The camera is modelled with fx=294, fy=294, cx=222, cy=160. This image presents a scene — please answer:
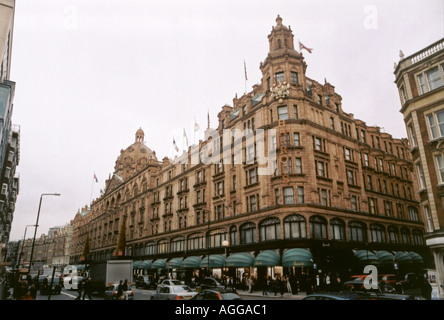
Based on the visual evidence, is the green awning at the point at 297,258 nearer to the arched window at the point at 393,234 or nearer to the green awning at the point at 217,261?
the green awning at the point at 217,261

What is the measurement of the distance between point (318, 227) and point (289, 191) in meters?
5.49

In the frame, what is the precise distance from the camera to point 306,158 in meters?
37.2

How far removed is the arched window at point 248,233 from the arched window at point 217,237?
3875mm

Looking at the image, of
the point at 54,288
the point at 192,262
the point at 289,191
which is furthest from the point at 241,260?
the point at 54,288

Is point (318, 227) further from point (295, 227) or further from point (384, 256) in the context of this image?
point (384, 256)

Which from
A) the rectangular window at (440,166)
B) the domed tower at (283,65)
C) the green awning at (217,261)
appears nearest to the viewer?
the rectangular window at (440,166)

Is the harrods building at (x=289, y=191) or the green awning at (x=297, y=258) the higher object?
the harrods building at (x=289, y=191)

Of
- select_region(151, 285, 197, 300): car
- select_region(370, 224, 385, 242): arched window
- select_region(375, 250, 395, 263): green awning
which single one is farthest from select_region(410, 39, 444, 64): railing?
select_region(151, 285, 197, 300): car

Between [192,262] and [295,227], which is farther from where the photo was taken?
[192,262]

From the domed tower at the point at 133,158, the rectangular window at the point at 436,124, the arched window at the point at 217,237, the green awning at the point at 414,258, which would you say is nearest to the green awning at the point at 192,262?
the arched window at the point at 217,237

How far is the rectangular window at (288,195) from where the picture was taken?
3594 cm

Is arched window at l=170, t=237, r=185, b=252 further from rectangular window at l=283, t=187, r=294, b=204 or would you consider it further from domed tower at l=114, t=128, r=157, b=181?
domed tower at l=114, t=128, r=157, b=181

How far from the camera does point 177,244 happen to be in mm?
55406
